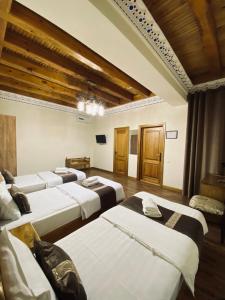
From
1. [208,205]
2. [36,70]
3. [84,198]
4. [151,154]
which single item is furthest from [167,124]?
[36,70]

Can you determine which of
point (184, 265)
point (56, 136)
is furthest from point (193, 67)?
point (56, 136)

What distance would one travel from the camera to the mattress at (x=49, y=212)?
5.35 ft

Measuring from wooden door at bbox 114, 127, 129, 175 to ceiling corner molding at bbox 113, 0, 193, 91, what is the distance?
294 centimetres

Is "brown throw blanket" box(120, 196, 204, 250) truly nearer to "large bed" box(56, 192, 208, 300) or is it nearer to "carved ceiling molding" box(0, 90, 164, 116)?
"large bed" box(56, 192, 208, 300)

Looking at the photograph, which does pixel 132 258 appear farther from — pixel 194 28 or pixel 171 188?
pixel 171 188

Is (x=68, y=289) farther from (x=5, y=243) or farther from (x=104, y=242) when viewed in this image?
(x=104, y=242)

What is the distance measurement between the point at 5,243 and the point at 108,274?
68 cm

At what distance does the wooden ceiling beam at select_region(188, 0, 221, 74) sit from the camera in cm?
136

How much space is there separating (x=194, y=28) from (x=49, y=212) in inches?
116

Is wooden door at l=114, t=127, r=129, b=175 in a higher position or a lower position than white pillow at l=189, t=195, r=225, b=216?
higher

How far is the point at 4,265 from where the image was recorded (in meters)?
0.68

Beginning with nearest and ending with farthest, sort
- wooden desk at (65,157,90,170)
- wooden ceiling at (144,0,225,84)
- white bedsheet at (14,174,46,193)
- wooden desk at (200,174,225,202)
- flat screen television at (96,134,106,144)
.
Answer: wooden ceiling at (144,0,225,84) → wooden desk at (200,174,225,202) → white bedsheet at (14,174,46,193) → wooden desk at (65,157,90,170) → flat screen television at (96,134,106,144)

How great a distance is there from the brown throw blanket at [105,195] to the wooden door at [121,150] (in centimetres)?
257

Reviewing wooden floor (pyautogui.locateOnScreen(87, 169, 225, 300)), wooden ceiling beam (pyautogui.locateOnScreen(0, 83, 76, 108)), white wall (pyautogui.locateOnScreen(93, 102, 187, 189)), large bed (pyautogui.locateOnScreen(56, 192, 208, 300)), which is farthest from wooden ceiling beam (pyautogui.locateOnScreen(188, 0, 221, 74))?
wooden ceiling beam (pyautogui.locateOnScreen(0, 83, 76, 108))
